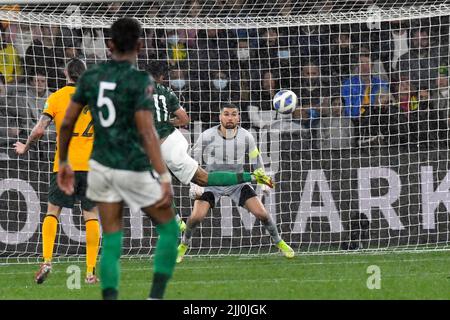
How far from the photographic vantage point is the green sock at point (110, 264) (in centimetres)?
820

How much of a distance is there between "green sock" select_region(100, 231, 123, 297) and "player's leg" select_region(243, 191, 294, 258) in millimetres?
6207

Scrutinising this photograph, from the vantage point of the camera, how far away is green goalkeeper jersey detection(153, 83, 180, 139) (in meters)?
12.9

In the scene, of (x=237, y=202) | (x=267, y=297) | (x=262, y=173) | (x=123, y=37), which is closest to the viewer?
(x=123, y=37)

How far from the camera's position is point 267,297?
991 centimetres

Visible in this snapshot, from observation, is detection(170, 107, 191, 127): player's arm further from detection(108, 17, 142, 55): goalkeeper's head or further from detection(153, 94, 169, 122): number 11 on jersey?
detection(108, 17, 142, 55): goalkeeper's head

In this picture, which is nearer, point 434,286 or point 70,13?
point 434,286

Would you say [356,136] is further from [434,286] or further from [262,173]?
[434,286]

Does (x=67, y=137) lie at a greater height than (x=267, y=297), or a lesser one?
greater

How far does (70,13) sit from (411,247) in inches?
210

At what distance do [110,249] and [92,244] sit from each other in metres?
3.66

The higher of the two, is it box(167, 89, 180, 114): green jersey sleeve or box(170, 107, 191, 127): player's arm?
box(167, 89, 180, 114): green jersey sleeve

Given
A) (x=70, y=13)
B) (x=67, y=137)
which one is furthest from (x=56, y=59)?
(x=67, y=137)

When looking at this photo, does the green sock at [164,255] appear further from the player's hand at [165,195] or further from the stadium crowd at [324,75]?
the stadium crowd at [324,75]

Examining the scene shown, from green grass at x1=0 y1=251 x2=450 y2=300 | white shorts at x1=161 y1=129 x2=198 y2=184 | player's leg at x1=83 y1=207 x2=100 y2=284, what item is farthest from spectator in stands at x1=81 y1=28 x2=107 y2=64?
player's leg at x1=83 y1=207 x2=100 y2=284
